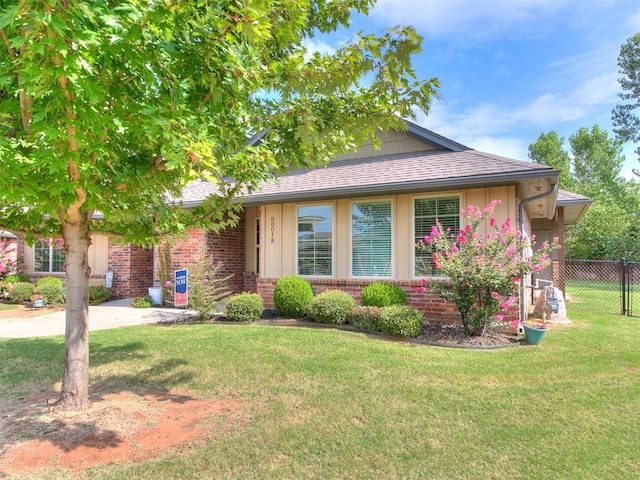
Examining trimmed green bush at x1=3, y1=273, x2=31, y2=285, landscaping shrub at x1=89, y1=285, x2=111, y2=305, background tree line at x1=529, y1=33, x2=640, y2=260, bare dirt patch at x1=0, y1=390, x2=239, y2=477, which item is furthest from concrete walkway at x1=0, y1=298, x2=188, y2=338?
background tree line at x1=529, y1=33, x2=640, y2=260

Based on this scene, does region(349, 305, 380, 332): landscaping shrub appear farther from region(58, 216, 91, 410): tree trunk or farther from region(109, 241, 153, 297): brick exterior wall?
region(109, 241, 153, 297): brick exterior wall

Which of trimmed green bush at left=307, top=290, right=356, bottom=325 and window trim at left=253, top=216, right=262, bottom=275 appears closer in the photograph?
trimmed green bush at left=307, top=290, right=356, bottom=325

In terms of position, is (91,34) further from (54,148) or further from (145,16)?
(54,148)

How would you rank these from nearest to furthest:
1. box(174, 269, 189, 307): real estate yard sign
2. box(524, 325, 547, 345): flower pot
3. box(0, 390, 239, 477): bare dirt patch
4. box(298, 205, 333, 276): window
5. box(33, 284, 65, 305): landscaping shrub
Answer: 1. box(0, 390, 239, 477): bare dirt patch
2. box(524, 325, 547, 345): flower pot
3. box(174, 269, 189, 307): real estate yard sign
4. box(298, 205, 333, 276): window
5. box(33, 284, 65, 305): landscaping shrub

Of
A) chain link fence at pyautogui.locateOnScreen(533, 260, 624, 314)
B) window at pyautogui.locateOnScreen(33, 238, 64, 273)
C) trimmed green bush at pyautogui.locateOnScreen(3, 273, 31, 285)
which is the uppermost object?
window at pyautogui.locateOnScreen(33, 238, 64, 273)

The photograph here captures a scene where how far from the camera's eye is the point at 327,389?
4.69 meters

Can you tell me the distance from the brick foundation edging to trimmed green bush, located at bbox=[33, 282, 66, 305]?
8321 millimetres

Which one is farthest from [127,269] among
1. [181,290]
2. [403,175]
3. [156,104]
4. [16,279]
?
[156,104]

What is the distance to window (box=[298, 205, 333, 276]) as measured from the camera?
33.0ft

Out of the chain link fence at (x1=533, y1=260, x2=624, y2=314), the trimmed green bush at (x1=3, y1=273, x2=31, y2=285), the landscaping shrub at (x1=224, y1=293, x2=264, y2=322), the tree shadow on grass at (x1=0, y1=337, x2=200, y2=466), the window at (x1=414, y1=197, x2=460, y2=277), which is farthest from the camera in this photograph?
the trimmed green bush at (x1=3, y1=273, x2=31, y2=285)

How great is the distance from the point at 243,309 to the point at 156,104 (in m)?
6.82

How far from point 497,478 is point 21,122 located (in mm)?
4569

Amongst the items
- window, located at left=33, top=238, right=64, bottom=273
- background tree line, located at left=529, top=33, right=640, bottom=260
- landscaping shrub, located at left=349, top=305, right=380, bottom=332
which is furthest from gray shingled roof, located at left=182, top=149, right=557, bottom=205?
background tree line, located at left=529, top=33, right=640, bottom=260

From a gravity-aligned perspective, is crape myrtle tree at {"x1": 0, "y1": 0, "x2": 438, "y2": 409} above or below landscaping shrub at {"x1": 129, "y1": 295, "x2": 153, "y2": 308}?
above
